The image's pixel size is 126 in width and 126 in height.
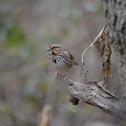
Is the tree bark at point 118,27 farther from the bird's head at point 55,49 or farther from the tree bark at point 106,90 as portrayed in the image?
the bird's head at point 55,49

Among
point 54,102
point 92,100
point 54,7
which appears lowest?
point 92,100

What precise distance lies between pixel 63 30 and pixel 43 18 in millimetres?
3976

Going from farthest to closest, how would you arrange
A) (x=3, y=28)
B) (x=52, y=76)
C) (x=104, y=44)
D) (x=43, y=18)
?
(x=43, y=18) < (x=52, y=76) < (x=3, y=28) < (x=104, y=44)

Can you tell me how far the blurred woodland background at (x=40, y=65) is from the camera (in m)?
6.63

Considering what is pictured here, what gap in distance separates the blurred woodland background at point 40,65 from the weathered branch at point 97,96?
2735mm

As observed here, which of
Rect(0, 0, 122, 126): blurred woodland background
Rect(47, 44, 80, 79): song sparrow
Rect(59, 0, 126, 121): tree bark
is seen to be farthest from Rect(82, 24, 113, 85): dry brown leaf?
Rect(0, 0, 122, 126): blurred woodland background

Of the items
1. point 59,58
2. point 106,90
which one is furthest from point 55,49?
point 106,90

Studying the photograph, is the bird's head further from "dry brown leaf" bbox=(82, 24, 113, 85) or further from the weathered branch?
the weathered branch

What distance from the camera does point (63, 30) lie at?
7316mm

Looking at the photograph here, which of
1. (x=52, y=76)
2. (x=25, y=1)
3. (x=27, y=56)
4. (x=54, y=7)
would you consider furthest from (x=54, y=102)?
(x=25, y=1)

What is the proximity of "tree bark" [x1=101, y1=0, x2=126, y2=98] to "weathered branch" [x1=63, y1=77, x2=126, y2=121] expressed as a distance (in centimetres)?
70

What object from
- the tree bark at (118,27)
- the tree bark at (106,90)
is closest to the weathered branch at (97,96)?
the tree bark at (106,90)

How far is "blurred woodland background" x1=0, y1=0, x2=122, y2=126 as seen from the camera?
21.8ft

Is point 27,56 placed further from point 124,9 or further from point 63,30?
point 124,9
